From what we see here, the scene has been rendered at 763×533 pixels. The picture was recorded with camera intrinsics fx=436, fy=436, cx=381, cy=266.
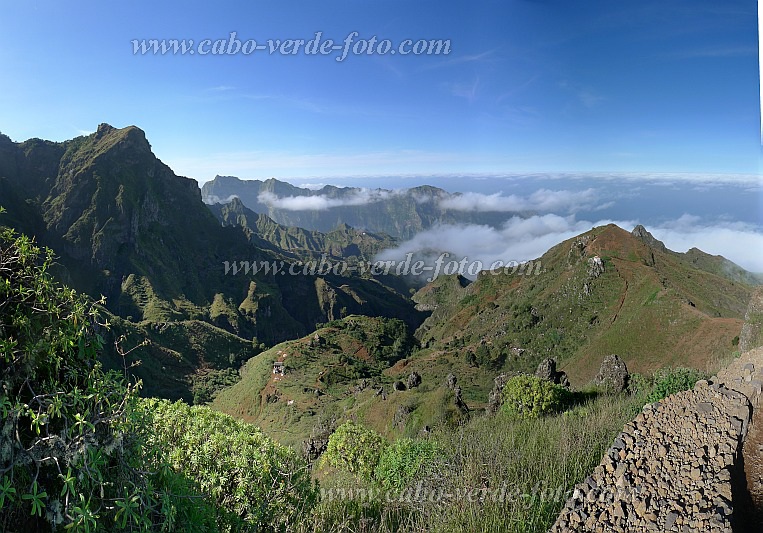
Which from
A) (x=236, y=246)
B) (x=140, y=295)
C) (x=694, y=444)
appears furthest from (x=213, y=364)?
(x=694, y=444)

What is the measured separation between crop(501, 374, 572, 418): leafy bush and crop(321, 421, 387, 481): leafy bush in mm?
2980

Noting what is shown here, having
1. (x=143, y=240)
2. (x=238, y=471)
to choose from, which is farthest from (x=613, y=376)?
(x=143, y=240)

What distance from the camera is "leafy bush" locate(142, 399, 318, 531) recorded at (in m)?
3.29

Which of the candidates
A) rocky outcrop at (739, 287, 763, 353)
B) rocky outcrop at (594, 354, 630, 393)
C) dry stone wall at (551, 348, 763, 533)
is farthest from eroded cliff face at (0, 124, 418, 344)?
dry stone wall at (551, 348, 763, 533)

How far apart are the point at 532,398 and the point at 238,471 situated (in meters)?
7.32

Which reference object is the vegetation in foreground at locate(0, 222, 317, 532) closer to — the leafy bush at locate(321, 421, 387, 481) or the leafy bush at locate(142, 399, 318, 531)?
the leafy bush at locate(142, 399, 318, 531)

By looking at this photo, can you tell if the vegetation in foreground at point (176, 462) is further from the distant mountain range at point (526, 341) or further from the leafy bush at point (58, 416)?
the distant mountain range at point (526, 341)

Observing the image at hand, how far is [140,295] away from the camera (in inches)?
3521

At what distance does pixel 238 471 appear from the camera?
3.48m

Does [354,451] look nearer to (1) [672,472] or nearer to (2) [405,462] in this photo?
(2) [405,462]

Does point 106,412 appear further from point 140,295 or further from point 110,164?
point 110,164

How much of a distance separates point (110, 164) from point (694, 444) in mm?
128540

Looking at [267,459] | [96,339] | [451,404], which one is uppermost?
[96,339]

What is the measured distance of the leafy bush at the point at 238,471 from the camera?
329 centimetres
